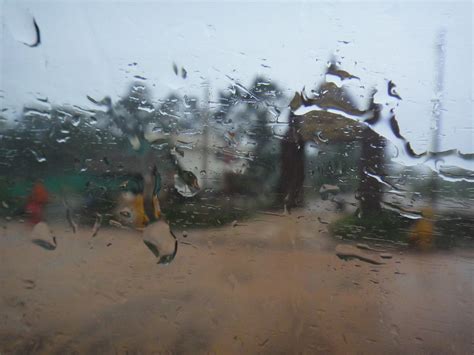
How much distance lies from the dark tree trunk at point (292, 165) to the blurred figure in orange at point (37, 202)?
1561 millimetres

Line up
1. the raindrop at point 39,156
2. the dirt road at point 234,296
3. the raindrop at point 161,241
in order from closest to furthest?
the dirt road at point 234,296, the raindrop at point 161,241, the raindrop at point 39,156

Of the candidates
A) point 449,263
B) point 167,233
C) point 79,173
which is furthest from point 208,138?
point 449,263

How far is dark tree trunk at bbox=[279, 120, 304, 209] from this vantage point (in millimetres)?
2857

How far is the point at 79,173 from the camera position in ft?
9.50

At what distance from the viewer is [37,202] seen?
9.43ft

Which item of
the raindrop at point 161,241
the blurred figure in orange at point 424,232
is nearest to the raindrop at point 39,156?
the raindrop at point 161,241

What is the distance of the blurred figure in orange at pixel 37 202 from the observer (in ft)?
9.37

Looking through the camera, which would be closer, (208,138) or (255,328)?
(255,328)

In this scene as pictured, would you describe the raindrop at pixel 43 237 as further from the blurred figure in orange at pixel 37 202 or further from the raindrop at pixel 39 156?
the raindrop at pixel 39 156

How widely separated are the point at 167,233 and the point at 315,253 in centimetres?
95

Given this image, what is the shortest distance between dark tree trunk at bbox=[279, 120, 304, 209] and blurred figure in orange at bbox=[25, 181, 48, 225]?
61.5 inches

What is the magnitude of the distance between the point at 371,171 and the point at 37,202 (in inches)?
86.4

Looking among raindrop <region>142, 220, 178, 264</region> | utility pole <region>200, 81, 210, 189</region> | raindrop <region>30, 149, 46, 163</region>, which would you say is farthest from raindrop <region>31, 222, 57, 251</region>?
utility pole <region>200, 81, 210, 189</region>

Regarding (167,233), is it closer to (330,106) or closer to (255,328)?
(255,328)
